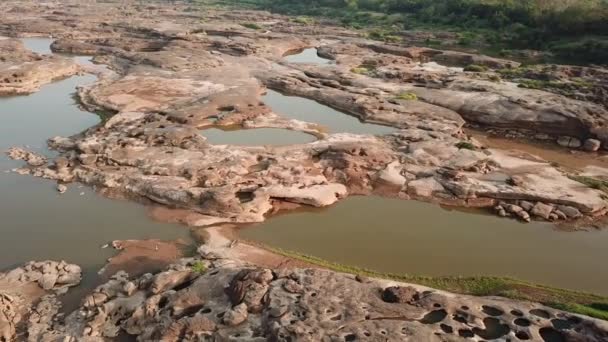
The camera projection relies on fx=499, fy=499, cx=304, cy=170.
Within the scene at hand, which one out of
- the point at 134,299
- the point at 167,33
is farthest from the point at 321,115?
the point at 167,33

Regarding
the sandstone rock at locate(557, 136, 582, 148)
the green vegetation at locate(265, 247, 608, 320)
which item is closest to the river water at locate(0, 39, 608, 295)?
the green vegetation at locate(265, 247, 608, 320)

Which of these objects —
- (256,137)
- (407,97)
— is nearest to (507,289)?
(256,137)

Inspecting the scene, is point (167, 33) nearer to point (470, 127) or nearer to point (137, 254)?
point (470, 127)

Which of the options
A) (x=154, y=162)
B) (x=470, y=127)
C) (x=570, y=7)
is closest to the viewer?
(x=154, y=162)

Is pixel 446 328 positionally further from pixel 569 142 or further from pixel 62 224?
pixel 569 142

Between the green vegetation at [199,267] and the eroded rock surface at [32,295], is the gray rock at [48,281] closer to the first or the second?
the eroded rock surface at [32,295]

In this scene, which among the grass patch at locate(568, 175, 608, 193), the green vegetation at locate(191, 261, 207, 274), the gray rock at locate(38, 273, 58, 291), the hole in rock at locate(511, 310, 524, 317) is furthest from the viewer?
the grass patch at locate(568, 175, 608, 193)

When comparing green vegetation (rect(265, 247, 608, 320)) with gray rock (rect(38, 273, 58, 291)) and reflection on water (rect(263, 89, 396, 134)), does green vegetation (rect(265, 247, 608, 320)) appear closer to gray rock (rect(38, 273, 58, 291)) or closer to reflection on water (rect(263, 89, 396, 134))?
gray rock (rect(38, 273, 58, 291))
